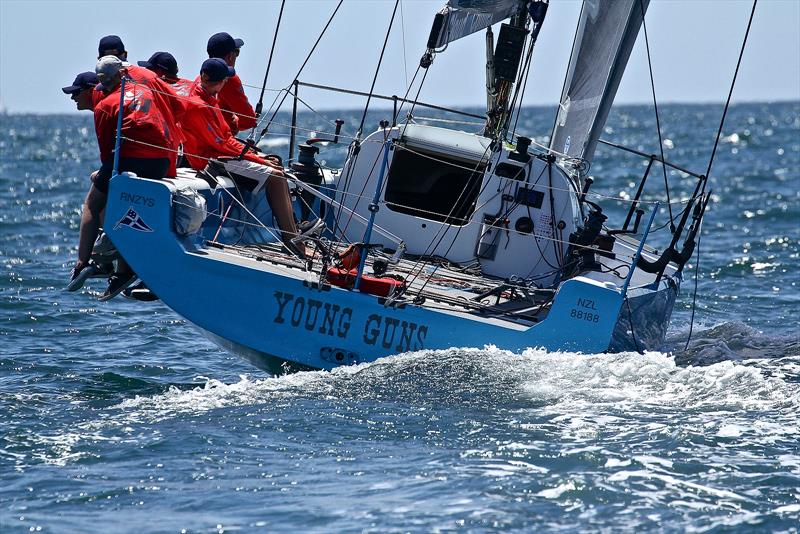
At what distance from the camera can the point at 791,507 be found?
5445mm

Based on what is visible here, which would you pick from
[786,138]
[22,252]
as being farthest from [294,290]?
[786,138]

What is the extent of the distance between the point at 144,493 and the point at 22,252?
9329 mm

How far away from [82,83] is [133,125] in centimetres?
86

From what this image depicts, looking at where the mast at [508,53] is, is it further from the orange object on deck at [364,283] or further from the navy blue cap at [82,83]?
the navy blue cap at [82,83]

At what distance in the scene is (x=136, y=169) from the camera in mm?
7645

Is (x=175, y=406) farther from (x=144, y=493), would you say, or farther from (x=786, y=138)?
(x=786, y=138)

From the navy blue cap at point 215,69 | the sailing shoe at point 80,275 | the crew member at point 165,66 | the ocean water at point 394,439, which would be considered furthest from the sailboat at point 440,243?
the crew member at point 165,66

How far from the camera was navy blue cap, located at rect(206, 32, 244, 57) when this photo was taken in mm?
9180

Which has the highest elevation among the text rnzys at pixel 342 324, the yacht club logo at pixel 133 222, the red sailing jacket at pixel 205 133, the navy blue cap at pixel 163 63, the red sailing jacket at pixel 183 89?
the navy blue cap at pixel 163 63

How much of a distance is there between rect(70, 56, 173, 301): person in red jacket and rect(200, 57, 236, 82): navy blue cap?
581 millimetres

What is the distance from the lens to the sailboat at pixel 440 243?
7.38 metres

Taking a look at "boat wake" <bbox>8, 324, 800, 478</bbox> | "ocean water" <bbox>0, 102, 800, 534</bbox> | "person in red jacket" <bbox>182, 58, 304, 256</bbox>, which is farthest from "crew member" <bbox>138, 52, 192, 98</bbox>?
"boat wake" <bbox>8, 324, 800, 478</bbox>

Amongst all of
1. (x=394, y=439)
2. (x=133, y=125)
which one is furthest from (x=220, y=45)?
(x=394, y=439)

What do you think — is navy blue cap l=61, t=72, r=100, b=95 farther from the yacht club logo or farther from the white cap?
the yacht club logo
